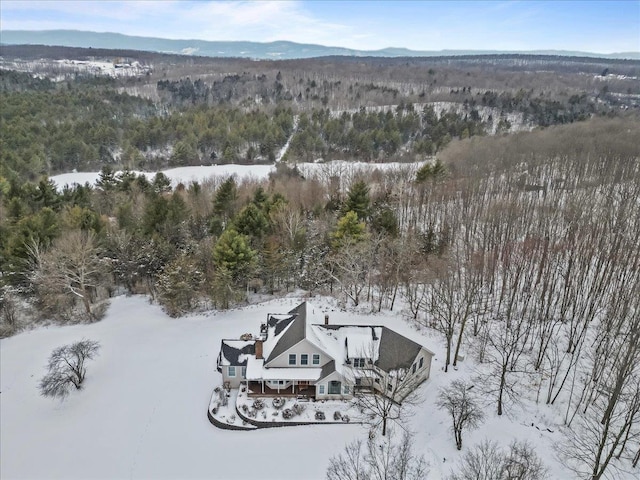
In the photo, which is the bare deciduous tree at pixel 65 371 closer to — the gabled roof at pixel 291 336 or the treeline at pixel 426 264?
the treeline at pixel 426 264

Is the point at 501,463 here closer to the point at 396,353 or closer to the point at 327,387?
the point at 396,353

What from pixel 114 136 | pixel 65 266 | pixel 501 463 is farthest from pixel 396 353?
pixel 114 136

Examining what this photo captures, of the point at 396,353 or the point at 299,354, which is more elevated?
the point at 396,353

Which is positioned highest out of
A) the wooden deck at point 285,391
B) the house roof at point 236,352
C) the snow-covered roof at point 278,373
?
the house roof at point 236,352

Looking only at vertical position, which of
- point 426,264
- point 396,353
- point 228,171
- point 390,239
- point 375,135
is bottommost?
point 228,171

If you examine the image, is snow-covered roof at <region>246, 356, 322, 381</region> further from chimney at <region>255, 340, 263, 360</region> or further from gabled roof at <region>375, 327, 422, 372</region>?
gabled roof at <region>375, 327, 422, 372</region>

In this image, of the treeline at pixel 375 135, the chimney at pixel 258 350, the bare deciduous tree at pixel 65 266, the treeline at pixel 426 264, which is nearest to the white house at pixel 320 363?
the chimney at pixel 258 350
